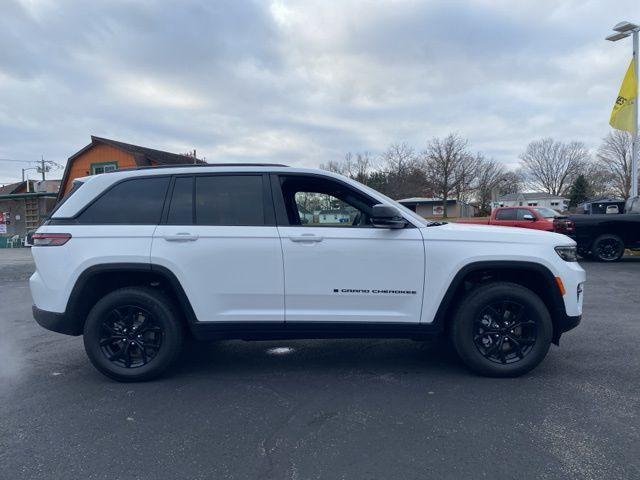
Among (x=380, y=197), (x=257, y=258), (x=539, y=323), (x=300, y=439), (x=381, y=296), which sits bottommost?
(x=300, y=439)

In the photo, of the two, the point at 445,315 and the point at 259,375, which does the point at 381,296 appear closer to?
the point at 445,315

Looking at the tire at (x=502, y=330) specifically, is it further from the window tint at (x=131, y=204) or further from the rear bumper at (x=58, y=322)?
the rear bumper at (x=58, y=322)

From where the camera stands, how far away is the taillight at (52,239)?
3971mm

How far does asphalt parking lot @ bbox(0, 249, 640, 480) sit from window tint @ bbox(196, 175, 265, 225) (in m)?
1.48

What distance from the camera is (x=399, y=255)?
12.8ft

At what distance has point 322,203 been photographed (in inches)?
173

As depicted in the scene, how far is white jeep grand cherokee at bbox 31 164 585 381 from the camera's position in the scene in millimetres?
3918

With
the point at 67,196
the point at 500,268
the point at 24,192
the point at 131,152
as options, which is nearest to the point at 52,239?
the point at 67,196

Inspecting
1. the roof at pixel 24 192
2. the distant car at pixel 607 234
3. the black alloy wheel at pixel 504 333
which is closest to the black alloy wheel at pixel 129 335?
the black alloy wheel at pixel 504 333

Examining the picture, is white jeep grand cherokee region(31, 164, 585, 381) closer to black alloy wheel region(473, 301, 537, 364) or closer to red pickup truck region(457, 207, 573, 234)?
black alloy wheel region(473, 301, 537, 364)

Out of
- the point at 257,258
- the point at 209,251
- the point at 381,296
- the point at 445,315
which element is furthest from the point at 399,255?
the point at 209,251

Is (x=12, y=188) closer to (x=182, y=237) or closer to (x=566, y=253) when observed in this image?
(x=182, y=237)

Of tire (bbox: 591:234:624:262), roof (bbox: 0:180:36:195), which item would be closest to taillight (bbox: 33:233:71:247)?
tire (bbox: 591:234:624:262)

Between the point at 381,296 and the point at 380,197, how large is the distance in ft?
3.04
